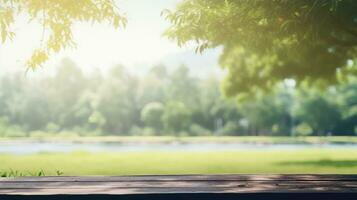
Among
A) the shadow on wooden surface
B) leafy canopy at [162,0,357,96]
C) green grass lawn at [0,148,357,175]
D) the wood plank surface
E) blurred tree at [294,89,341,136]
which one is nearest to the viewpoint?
the shadow on wooden surface

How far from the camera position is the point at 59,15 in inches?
308

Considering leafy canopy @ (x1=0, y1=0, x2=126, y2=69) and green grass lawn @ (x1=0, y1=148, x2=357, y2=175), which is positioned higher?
leafy canopy @ (x1=0, y1=0, x2=126, y2=69)

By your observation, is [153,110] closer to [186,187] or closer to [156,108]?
[156,108]

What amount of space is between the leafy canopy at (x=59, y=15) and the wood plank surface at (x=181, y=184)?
9.26ft

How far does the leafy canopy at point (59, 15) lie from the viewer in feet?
25.1

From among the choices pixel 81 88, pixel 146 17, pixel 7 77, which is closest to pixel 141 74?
pixel 81 88

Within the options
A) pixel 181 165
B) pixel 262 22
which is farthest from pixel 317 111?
pixel 262 22

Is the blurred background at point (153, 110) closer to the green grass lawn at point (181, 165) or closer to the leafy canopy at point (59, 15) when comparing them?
the green grass lawn at point (181, 165)

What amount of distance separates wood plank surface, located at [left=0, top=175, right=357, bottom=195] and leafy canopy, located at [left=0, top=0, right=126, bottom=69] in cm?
282

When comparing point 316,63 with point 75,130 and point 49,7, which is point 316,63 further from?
point 75,130

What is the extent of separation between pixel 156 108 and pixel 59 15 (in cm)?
2817

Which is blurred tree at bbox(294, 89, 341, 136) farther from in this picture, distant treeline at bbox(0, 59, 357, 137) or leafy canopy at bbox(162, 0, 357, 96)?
leafy canopy at bbox(162, 0, 357, 96)

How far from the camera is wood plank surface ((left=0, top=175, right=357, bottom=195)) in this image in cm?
436

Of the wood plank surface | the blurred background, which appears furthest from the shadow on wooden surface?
the blurred background
